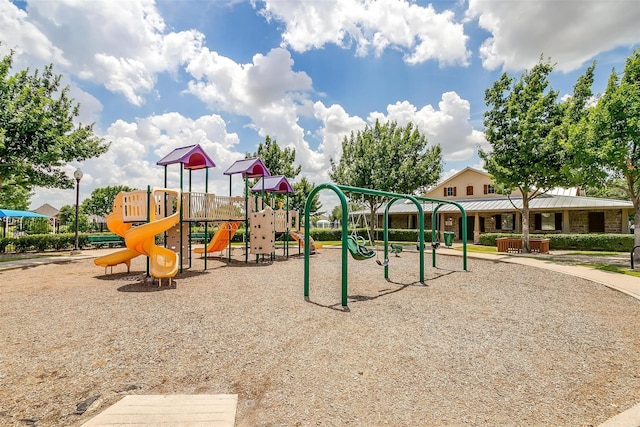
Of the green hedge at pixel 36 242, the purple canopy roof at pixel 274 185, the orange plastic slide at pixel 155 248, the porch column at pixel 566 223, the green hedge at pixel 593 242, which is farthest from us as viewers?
the porch column at pixel 566 223

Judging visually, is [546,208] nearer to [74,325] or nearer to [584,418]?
[584,418]

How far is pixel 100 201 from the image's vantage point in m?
74.9

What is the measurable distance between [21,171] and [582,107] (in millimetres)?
29479

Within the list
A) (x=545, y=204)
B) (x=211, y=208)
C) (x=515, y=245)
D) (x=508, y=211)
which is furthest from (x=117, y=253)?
(x=545, y=204)

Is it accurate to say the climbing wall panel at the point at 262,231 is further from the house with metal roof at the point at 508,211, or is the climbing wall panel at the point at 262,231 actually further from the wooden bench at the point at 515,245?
the wooden bench at the point at 515,245

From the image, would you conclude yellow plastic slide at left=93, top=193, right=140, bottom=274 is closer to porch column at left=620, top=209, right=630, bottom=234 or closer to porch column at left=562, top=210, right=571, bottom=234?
porch column at left=562, top=210, right=571, bottom=234

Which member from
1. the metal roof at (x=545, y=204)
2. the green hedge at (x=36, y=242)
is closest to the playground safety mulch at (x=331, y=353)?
the metal roof at (x=545, y=204)

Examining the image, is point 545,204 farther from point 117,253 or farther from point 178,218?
point 117,253

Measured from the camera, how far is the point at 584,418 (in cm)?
336

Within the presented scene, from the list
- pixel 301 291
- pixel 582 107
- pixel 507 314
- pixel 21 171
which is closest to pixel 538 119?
pixel 582 107

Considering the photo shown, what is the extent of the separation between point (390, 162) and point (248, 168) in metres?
16.3

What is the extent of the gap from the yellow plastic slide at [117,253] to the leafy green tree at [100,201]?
233 feet

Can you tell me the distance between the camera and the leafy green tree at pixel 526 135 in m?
18.4

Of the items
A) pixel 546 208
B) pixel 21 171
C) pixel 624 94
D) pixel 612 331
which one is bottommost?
Result: pixel 612 331
